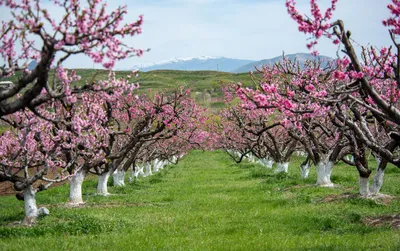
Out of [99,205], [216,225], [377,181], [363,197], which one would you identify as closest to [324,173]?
[377,181]

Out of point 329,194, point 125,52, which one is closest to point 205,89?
point 329,194

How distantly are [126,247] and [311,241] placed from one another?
15.8 feet

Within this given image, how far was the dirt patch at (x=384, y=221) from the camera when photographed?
46.0 feet

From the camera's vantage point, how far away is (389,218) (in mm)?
14891

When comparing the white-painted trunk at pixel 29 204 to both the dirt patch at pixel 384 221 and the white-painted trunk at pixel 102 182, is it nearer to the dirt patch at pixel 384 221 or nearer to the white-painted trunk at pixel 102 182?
the white-painted trunk at pixel 102 182

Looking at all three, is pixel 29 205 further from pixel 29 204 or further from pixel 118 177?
pixel 118 177

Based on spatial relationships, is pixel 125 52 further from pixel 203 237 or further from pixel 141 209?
pixel 141 209

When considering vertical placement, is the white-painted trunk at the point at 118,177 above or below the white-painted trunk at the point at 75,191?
below

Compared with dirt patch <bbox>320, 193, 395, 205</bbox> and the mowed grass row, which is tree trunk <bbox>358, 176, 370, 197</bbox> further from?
the mowed grass row

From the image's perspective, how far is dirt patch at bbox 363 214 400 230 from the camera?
14012mm

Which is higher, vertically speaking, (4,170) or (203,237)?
(4,170)

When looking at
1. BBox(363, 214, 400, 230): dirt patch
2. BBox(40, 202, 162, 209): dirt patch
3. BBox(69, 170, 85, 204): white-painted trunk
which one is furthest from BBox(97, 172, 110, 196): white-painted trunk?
BBox(363, 214, 400, 230): dirt patch

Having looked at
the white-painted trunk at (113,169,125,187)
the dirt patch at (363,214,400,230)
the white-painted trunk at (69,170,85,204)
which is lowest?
the white-painted trunk at (113,169,125,187)

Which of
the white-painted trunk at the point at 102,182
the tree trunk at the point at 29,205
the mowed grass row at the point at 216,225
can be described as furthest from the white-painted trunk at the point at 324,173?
the tree trunk at the point at 29,205
